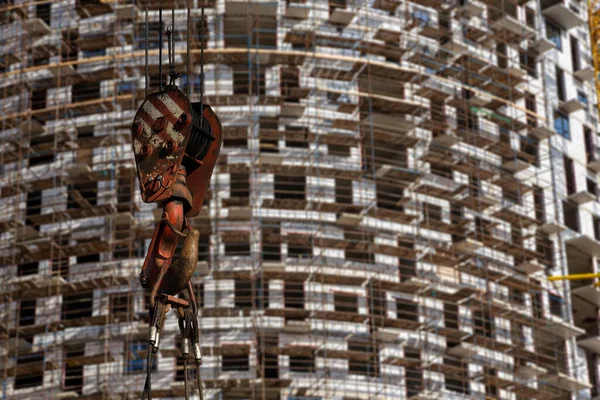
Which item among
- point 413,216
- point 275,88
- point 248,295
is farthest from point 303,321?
point 275,88

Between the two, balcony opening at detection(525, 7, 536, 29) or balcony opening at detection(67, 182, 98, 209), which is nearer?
balcony opening at detection(67, 182, 98, 209)

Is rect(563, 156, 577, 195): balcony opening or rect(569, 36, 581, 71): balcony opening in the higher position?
rect(569, 36, 581, 71): balcony opening

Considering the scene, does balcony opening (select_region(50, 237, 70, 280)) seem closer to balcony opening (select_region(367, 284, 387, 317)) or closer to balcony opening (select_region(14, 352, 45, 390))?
balcony opening (select_region(14, 352, 45, 390))

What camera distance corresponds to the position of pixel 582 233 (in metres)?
68.6

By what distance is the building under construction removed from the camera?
54781mm

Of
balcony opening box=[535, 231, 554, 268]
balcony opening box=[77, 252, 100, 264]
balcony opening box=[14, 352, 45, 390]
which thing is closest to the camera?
balcony opening box=[14, 352, 45, 390]

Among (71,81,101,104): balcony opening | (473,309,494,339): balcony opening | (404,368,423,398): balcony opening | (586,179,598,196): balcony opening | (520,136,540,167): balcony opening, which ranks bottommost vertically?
(404,368,423,398): balcony opening

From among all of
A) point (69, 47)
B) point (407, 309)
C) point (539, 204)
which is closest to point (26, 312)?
point (69, 47)

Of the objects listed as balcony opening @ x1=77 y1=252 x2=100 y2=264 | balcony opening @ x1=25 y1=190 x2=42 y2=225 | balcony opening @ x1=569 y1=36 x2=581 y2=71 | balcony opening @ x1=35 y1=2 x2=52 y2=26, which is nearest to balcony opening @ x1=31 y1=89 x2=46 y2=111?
balcony opening @ x1=35 y1=2 x2=52 y2=26

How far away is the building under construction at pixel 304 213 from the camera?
180ft

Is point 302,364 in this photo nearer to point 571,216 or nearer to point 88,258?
point 88,258

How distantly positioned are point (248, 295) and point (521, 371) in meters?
13.0

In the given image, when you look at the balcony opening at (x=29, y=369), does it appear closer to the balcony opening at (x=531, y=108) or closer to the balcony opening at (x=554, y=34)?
the balcony opening at (x=531, y=108)

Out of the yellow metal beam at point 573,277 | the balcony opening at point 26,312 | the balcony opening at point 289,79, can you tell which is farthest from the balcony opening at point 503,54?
the balcony opening at point 26,312
